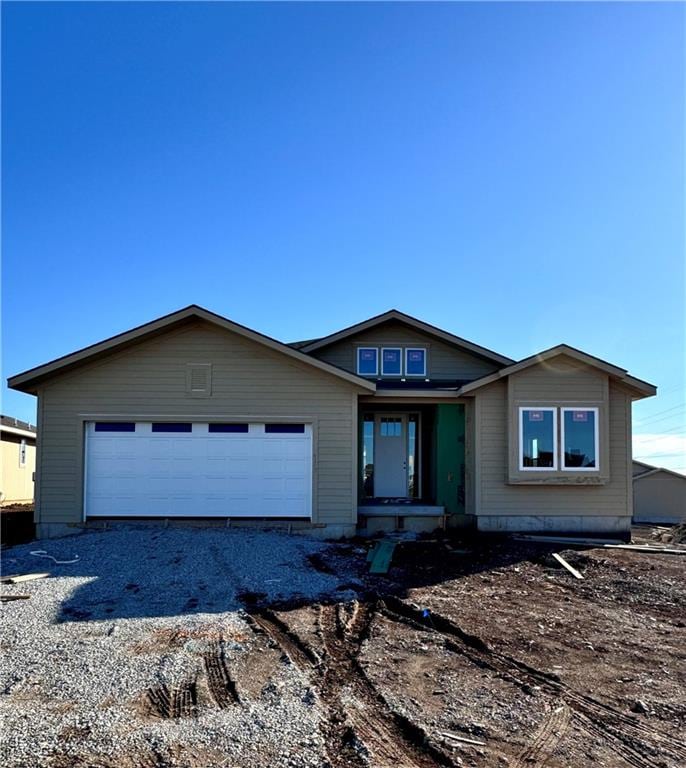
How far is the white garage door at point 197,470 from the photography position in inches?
507

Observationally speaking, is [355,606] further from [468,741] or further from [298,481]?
[298,481]

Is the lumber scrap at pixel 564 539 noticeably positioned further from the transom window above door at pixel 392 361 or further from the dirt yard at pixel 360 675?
the transom window above door at pixel 392 361

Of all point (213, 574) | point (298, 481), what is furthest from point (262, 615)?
point (298, 481)

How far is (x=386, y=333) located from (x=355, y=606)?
31.3ft

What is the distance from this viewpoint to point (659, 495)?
28172mm

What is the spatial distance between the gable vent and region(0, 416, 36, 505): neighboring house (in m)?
10.3

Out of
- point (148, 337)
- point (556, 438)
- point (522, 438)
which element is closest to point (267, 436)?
point (148, 337)

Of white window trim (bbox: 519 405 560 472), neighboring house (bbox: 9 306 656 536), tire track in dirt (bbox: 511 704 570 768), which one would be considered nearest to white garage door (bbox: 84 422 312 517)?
neighboring house (bbox: 9 306 656 536)

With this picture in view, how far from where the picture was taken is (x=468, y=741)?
13.5 feet

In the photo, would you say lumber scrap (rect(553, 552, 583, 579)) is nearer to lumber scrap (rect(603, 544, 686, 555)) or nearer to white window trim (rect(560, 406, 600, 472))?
lumber scrap (rect(603, 544, 686, 555))

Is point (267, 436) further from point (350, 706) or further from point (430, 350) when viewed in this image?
point (350, 706)

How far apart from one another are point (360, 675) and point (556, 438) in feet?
29.5

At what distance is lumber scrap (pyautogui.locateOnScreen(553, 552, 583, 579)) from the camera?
31.9 feet

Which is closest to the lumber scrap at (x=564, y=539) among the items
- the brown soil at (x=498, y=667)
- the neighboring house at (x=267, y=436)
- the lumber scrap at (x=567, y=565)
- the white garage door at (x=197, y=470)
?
the neighboring house at (x=267, y=436)
